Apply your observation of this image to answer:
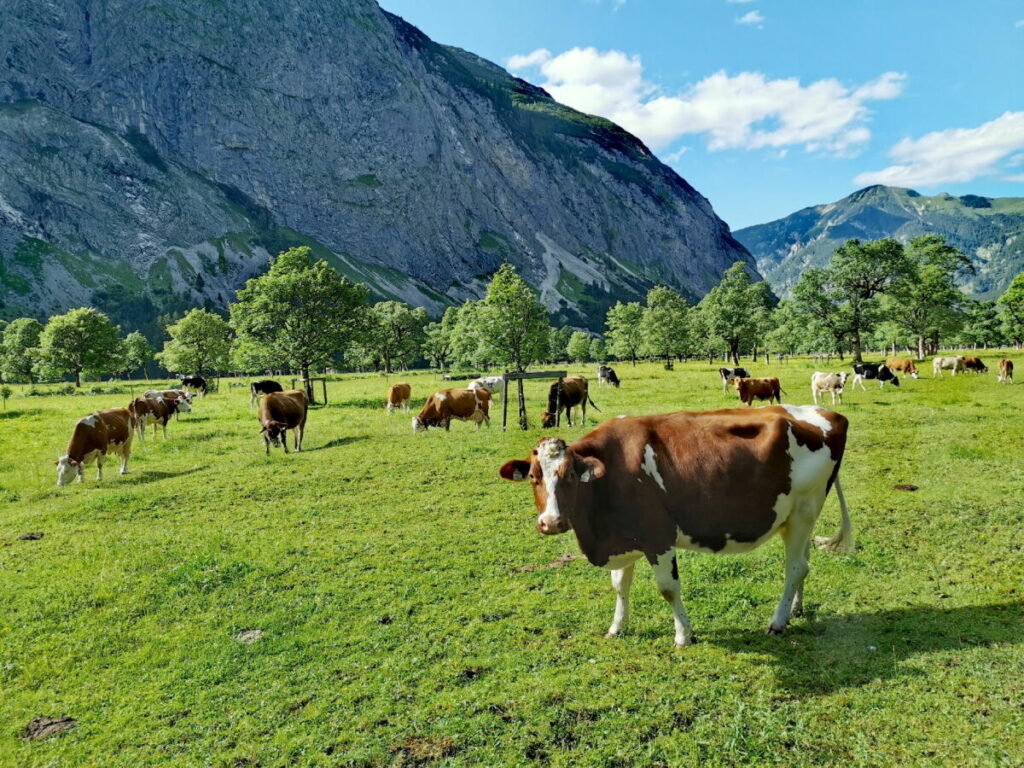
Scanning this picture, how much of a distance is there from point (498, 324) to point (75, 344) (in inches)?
2274

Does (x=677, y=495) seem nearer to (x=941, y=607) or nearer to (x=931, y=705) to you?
(x=931, y=705)

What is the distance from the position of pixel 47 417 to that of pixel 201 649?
3530cm

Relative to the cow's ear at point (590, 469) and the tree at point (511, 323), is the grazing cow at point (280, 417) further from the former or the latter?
the tree at point (511, 323)

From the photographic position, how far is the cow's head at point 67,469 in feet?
60.2

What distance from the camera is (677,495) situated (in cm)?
746

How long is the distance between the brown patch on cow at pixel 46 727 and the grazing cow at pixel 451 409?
790 inches

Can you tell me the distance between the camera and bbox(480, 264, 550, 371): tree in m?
41.9

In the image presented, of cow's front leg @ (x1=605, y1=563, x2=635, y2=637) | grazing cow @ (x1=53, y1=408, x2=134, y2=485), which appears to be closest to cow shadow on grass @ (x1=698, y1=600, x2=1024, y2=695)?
cow's front leg @ (x1=605, y1=563, x2=635, y2=637)

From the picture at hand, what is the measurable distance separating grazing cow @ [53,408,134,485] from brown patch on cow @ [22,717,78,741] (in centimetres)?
1455

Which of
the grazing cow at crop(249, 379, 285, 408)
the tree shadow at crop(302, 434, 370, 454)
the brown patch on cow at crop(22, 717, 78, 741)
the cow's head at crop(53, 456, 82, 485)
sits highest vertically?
the grazing cow at crop(249, 379, 285, 408)

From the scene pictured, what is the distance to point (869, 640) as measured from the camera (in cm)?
738

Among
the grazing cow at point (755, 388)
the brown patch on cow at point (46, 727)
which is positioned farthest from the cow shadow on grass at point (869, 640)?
the grazing cow at point (755, 388)

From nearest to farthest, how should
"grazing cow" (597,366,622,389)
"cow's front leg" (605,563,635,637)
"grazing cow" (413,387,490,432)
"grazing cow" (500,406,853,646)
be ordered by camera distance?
"grazing cow" (500,406,853,646) < "cow's front leg" (605,563,635,637) < "grazing cow" (413,387,490,432) < "grazing cow" (597,366,622,389)

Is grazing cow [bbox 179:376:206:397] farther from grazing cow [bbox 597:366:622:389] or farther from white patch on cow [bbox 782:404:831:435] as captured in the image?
white patch on cow [bbox 782:404:831:435]
